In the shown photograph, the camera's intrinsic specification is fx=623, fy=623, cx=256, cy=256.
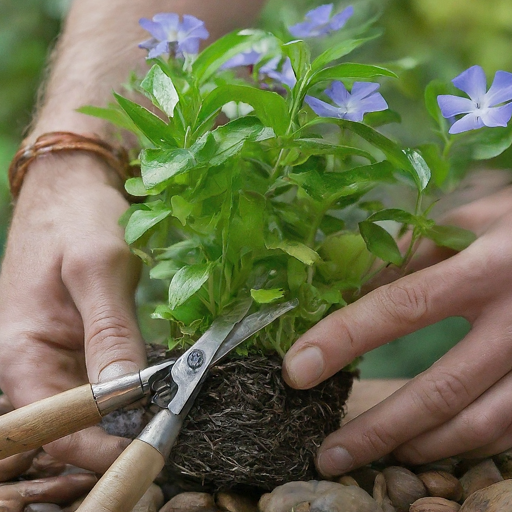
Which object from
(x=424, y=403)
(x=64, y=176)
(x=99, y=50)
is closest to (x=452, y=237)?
(x=424, y=403)

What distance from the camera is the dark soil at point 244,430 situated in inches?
24.7

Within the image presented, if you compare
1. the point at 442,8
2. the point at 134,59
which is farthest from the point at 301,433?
the point at 442,8

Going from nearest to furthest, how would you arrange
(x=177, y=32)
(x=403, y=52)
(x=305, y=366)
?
1. (x=305, y=366)
2. (x=177, y=32)
3. (x=403, y=52)

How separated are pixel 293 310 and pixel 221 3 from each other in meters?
0.73

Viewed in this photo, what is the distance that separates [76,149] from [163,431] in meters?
0.47

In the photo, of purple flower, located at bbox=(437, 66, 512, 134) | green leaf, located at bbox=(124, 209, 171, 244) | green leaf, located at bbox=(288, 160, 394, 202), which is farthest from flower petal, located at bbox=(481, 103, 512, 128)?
green leaf, located at bbox=(124, 209, 171, 244)

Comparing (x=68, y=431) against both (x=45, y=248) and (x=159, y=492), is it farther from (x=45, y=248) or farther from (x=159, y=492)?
(x=45, y=248)

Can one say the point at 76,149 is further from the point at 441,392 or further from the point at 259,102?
the point at 441,392

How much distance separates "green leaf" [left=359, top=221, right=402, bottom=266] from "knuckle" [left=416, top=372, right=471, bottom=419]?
0.15m

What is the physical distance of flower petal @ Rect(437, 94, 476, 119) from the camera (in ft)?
2.00

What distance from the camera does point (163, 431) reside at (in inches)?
22.9

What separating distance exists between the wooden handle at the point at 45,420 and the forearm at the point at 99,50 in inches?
18.5

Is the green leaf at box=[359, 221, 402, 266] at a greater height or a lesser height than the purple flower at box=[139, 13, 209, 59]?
lesser

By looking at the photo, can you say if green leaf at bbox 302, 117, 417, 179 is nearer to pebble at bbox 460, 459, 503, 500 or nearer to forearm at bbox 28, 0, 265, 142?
pebble at bbox 460, 459, 503, 500
